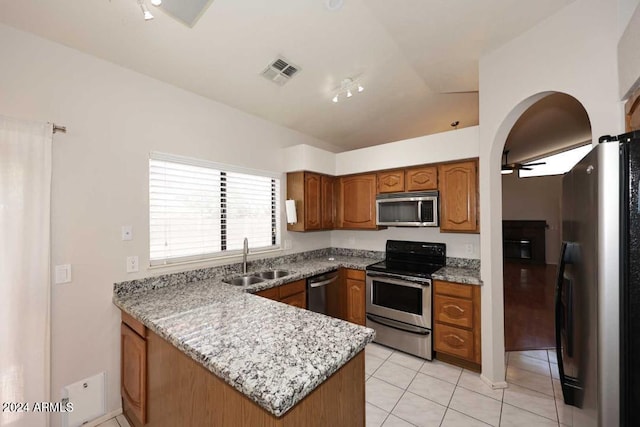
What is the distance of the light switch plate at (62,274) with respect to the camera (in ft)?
5.47

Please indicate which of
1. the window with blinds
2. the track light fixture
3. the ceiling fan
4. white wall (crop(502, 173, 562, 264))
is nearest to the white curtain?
the window with blinds

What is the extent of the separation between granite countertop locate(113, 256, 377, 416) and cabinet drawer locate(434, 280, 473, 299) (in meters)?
1.64

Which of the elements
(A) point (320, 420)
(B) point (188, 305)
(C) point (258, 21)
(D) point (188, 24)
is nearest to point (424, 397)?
(A) point (320, 420)

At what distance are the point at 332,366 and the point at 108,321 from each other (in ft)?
6.11

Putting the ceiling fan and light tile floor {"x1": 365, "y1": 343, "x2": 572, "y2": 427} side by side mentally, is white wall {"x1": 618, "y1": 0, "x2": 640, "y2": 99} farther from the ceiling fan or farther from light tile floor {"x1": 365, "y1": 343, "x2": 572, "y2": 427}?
the ceiling fan

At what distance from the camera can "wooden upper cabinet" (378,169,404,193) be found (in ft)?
10.3

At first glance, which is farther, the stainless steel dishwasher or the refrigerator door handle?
the stainless steel dishwasher

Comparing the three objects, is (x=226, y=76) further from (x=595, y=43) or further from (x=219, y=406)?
(x=595, y=43)

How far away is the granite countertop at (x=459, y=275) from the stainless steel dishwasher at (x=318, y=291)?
3.80 ft

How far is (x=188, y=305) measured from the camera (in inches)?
66.8

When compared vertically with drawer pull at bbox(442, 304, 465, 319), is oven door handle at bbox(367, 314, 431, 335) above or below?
below

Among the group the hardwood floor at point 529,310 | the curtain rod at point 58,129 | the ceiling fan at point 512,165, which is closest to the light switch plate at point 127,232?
the curtain rod at point 58,129

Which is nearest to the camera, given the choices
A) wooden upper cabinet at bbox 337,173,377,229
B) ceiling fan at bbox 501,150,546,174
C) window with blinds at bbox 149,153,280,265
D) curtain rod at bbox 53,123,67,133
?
curtain rod at bbox 53,123,67,133

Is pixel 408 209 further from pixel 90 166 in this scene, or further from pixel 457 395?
pixel 90 166
